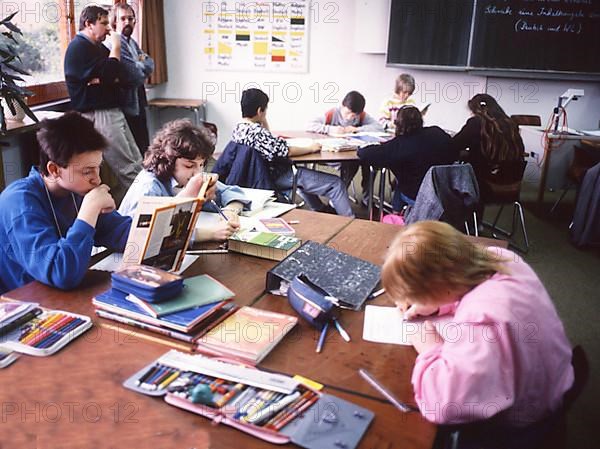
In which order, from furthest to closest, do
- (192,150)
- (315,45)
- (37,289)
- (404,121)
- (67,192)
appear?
(315,45), (404,121), (192,150), (67,192), (37,289)

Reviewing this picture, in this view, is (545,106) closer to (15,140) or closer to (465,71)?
(465,71)

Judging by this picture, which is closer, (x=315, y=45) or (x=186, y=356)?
(x=186, y=356)

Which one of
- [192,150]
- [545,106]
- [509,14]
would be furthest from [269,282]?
[545,106]

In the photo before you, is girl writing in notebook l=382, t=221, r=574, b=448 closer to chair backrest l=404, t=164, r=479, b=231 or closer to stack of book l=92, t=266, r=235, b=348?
stack of book l=92, t=266, r=235, b=348

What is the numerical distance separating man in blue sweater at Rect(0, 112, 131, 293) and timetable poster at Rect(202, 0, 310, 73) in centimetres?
521

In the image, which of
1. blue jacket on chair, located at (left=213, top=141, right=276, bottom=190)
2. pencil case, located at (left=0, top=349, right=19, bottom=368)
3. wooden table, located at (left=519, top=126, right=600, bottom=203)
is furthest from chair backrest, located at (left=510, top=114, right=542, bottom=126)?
pencil case, located at (left=0, top=349, right=19, bottom=368)

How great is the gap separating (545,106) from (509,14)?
3.90 ft

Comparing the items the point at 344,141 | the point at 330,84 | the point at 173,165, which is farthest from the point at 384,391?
the point at 330,84

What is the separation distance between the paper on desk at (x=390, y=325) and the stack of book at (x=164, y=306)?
14.3 inches

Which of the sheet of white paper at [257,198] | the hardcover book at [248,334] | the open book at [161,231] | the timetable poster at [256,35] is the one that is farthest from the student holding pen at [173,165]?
the timetable poster at [256,35]

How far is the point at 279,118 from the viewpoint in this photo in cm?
696

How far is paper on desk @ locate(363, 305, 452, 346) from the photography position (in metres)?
1.36

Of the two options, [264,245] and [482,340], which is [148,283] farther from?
[482,340]

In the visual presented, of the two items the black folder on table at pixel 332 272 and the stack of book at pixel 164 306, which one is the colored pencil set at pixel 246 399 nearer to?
the stack of book at pixel 164 306
